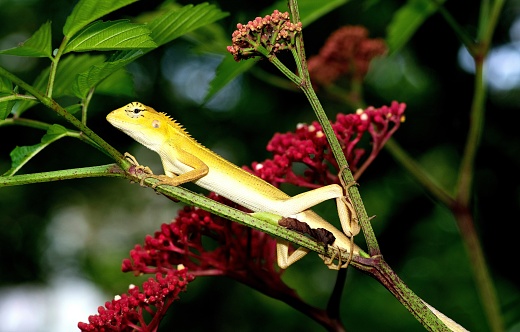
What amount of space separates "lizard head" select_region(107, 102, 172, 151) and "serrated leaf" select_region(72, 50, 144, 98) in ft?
1.62

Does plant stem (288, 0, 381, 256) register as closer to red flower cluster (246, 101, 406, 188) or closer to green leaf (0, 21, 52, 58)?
green leaf (0, 21, 52, 58)

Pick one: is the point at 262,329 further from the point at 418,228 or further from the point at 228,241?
the point at 228,241

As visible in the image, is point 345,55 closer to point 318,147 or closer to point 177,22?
point 318,147

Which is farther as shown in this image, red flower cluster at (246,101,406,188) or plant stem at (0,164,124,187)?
red flower cluster at (246,101,406,188)

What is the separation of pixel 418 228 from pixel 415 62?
6.66 feet

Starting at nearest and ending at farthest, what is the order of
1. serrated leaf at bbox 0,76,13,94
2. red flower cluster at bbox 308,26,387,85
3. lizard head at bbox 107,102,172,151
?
1. serrated leaf at bbox 0,76,13,94
2. lizard head at bbox 107,102,172,151
3. red flower cluster at bbox 308,26,387,85

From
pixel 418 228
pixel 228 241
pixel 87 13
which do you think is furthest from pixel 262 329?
pixel 87 13

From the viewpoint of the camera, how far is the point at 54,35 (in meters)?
7.12

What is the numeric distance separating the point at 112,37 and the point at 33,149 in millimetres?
562

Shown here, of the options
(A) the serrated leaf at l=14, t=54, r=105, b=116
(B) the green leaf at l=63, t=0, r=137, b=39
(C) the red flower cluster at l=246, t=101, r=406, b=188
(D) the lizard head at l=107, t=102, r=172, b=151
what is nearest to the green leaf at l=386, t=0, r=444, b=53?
(C) the red flower cluster at l=246, t=101, r=406, b=188

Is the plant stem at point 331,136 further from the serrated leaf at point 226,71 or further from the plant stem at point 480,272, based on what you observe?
the plant stem at point 480,272

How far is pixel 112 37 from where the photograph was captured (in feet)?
6.22

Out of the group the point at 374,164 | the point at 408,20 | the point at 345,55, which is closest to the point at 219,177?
the point at 408,20

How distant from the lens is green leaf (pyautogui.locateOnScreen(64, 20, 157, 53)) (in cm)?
189
